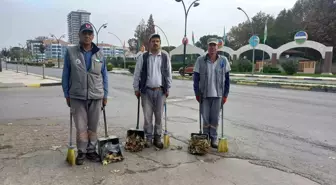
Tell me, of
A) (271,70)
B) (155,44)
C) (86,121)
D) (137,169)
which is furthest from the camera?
(271,70)

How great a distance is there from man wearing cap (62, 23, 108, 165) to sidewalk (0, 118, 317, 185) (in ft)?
1.21

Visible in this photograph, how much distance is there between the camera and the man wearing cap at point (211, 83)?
463cm

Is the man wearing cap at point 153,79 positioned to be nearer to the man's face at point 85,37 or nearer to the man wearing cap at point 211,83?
the man wearing cap at point 211,83

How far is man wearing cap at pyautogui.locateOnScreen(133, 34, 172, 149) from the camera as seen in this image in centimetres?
455

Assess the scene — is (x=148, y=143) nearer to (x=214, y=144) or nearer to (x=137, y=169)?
(x=137, y=169)

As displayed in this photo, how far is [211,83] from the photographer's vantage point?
15.2 feet

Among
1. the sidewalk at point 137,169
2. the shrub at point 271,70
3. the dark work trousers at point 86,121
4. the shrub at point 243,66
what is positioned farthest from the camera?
the shrub at point 243,66

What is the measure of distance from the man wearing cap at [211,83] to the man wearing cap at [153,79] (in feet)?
1.81

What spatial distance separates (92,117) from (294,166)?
305cm

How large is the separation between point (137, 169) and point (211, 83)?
6.16ft

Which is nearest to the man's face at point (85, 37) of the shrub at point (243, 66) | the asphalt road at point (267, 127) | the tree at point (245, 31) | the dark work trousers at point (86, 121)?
the dark work trousers at point (86, 121)

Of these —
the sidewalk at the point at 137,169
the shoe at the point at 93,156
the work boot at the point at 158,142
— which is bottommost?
the sidewalk at the point at 137,169

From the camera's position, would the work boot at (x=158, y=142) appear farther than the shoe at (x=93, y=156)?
Yes

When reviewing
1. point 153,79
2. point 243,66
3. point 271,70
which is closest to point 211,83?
point 153,79
